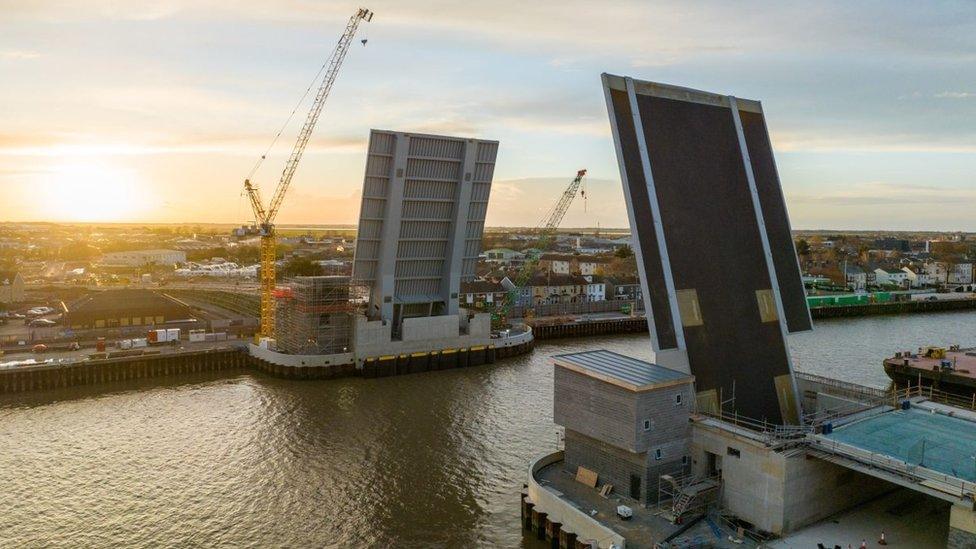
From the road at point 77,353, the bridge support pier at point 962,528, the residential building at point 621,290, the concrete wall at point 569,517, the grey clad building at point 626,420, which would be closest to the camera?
the bridge support pier at point 962,528

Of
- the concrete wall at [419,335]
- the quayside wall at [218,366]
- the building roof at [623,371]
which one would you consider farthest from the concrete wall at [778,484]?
the concrete wall at [419,335]

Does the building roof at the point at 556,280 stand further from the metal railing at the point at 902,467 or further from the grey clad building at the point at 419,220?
the metal railing at the point at 902,467

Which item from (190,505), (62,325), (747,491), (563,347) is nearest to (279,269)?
(62,325)

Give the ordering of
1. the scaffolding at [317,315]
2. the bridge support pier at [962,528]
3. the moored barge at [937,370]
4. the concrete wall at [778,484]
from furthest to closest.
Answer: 1. the scaffolding at [317,315]
2. the moored barge at [937,370]
3. the concrete wall at [778,484]
4. the bridge support pier at [962,528]

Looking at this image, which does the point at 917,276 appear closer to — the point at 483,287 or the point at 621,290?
the point at 621,290

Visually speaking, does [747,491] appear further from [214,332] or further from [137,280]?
[137,280]

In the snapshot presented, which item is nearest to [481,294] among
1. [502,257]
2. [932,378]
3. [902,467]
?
[932,378]
